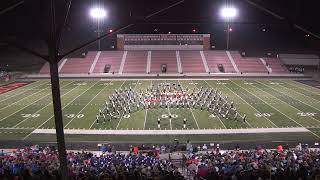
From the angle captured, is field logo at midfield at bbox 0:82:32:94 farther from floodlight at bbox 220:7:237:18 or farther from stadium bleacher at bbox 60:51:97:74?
floodlight at bbox 220:7:237:18

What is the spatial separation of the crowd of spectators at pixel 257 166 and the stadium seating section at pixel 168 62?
99.4 feet

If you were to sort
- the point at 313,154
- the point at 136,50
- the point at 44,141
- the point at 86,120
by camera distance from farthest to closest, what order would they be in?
the point at 136,50, the point at 86,120, the point at 44,141, the point at 313,154

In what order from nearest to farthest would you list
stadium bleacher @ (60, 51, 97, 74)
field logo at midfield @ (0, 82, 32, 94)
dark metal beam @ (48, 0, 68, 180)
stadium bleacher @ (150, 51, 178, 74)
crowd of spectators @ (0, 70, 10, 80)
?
1. dark metal beam @ (48, 0, 68, 180)
2. field logo at midfield @ (0, 82, 32, 94)
3. crowd of spectators @ (0, 70, 10, 80)
4. stadium bleacher @ (60, 51, 97, 74)
5. stadium bleacher @ (150, 51, 178, 74)

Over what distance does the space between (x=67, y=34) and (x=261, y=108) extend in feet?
108

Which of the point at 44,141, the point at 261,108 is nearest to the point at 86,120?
the point at 44,141

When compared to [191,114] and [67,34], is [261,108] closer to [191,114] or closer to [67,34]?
[191,114]

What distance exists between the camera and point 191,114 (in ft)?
73.4

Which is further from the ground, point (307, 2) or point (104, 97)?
point (307, 2)

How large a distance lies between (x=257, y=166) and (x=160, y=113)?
12676 mm

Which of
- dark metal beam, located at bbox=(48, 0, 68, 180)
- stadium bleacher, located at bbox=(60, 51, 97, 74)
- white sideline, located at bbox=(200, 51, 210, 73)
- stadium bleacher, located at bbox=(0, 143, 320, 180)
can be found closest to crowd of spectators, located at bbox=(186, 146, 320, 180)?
stadium bleacher, located at bbox=(0, 143, 320, 180)

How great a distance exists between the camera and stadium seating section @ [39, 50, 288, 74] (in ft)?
141

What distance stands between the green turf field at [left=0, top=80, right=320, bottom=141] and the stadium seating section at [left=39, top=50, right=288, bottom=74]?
9792 millimetres

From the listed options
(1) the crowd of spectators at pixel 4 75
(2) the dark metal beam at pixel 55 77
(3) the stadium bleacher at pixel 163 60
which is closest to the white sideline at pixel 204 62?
(3) the stadium bleacher at pixel 163 60

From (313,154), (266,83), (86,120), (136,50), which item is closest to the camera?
(313,154)
